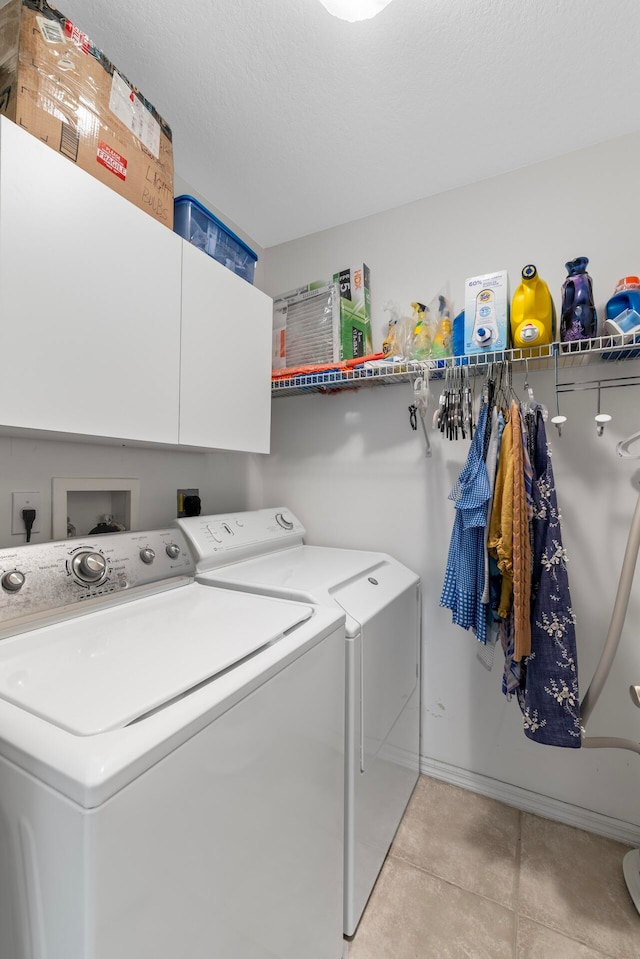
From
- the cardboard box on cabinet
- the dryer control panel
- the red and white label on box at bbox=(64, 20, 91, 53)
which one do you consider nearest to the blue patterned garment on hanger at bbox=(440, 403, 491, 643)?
the dryer control panel

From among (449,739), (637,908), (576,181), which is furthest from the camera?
(449,739)

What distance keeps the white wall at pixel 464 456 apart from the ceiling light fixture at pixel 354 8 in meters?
0.90

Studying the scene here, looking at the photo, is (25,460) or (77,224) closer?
(77,224)

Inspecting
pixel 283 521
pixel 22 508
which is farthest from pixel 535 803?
pixel 22 508

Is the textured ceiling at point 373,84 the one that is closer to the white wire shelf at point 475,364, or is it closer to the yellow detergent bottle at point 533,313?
the yellow detergent bottle at point 533,313

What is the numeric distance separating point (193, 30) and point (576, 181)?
4.70ft

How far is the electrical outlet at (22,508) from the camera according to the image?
4.05ft

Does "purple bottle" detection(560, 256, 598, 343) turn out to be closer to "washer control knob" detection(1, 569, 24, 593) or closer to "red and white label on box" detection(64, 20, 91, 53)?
"red and white label on box" detection(64, 20, 91, 53)

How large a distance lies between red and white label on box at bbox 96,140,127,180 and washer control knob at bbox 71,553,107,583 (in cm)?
103

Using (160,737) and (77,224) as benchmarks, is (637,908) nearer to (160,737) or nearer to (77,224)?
(160,737)

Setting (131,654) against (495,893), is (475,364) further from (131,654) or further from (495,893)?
(495,893)

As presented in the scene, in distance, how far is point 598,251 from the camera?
160cm

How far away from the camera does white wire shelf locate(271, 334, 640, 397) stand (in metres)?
1.38

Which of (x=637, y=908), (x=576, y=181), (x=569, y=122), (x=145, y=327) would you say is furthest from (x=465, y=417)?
(x=637, y=908)
